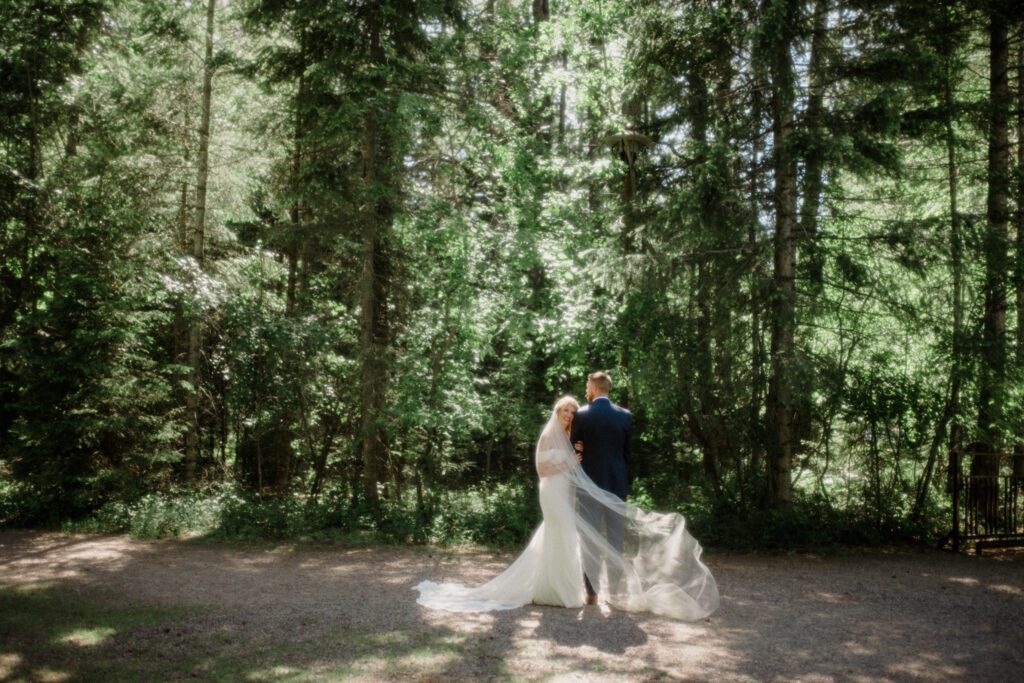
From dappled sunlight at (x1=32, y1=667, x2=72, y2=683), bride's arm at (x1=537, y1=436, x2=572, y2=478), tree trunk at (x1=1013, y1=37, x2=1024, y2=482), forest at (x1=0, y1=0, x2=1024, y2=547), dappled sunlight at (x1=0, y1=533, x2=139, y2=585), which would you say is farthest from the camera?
forest at (x1=0, y1=0, x2=1024, y2=547)

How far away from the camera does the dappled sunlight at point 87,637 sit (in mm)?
5633

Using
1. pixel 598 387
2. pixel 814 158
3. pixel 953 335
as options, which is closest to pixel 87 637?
pixel 598 387

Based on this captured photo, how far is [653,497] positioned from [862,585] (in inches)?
148

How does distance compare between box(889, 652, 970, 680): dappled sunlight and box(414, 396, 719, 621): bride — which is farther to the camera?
box(414, 396, 719, 621): bride

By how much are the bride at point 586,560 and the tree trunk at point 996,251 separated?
5.60 m

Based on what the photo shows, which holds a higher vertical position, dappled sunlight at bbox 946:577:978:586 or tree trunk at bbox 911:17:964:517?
tree trunk at bbox 911:17:964:517

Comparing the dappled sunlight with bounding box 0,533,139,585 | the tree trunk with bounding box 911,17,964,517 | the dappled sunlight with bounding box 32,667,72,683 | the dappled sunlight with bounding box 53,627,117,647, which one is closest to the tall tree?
the tree trunk with bounding box 911,17,964,517

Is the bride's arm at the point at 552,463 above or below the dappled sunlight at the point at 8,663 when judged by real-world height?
above

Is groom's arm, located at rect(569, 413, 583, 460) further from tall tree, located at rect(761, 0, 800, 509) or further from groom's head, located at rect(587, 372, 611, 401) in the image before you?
tall tree, located at rect(761, 0, 800, 509)

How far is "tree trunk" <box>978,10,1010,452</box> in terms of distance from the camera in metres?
9.32

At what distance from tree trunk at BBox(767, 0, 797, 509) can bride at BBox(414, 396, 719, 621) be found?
3277 millimetres

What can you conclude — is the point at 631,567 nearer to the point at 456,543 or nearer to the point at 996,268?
the point at 456,543

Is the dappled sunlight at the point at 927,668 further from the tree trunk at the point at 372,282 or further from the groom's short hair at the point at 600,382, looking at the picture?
the tree trunk at the point at 372,282

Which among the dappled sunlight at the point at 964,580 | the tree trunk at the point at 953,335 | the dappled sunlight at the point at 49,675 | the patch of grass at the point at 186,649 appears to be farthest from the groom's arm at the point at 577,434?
the tree trunk at the point at 953,335
